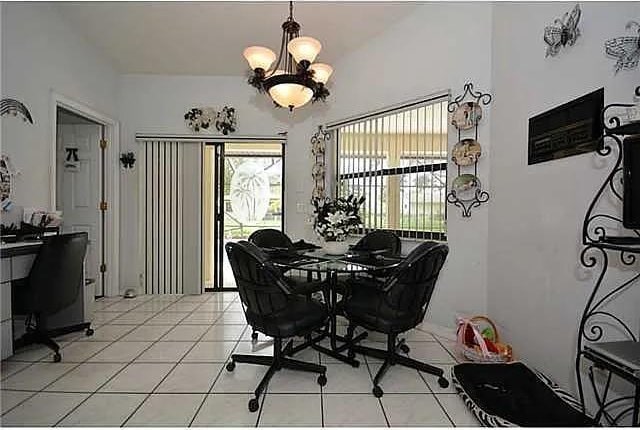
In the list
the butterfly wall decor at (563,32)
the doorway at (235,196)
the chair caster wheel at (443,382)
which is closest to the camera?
the butterfly wall decor at (563,32)

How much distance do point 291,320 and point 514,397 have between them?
1383 millimetres

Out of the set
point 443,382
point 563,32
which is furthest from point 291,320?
point 563,32

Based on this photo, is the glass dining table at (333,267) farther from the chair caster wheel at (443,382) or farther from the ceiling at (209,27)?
the ceiling at (209,27)

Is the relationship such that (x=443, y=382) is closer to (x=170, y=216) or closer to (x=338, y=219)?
(x=338, y=219)

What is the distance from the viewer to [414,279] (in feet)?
7.21

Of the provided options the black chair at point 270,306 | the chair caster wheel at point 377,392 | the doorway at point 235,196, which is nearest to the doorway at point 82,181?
the doorway at point 235,196

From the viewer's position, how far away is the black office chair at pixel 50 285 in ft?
8.70

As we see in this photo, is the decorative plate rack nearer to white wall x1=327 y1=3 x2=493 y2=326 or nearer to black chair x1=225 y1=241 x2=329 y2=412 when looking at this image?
white wall x1=327 y1=3 x2=493 y2=326

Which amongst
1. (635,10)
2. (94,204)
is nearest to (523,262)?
(635,10)

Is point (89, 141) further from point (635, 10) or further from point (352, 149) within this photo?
point (635, 10)

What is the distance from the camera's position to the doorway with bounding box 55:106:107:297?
438 centimetres

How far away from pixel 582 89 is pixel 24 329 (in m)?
4.60

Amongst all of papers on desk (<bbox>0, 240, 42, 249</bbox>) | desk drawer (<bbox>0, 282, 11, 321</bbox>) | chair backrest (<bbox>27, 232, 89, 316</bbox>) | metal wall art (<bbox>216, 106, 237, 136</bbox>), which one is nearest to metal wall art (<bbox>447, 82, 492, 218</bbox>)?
metal wall art (<bbox>216, 106, 237, 136</bbox>)

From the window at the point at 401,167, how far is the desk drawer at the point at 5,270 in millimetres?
3251
